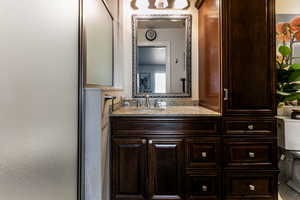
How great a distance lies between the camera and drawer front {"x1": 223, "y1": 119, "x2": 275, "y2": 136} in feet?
5.59

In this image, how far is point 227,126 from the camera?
1.72m

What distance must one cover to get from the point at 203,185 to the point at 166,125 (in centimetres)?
63

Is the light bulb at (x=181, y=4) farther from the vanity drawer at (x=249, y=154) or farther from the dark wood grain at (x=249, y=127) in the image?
the vanity drawer at (x=249, y=154)

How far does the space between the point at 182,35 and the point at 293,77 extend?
1.29 metres

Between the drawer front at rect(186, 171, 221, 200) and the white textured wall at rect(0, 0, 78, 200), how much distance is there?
1.03 m

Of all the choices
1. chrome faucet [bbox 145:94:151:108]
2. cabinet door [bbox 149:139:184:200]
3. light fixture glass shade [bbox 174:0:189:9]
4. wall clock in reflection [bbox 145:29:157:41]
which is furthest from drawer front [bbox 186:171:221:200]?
light fixture glass shade [bbox 174:0:189:9]

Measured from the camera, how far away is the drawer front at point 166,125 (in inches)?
68.4

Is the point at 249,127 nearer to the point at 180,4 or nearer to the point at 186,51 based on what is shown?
the point at 186,51

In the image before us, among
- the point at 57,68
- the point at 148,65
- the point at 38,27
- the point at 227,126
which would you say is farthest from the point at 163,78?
the point at 38,27

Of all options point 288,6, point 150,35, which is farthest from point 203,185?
point 288,6

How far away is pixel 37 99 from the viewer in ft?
2.68

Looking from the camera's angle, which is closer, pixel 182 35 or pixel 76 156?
pixel 76 156

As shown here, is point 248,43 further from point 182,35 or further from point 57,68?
point 57,68

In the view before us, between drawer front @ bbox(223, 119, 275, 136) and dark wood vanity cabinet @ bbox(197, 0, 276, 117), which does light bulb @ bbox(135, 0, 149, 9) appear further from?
drawer front @ bbox(223, 119, 275, 136)
